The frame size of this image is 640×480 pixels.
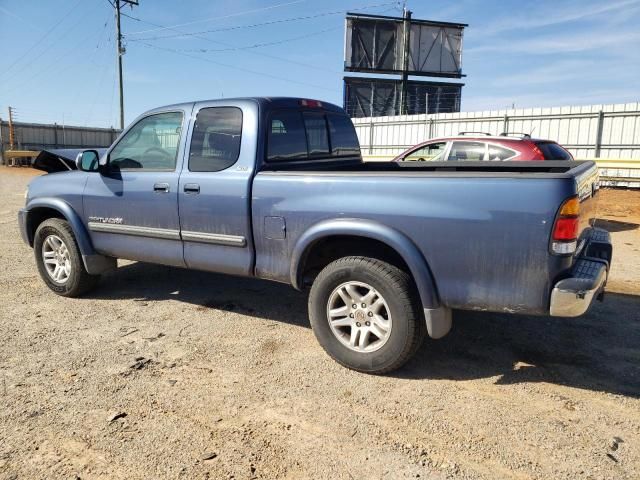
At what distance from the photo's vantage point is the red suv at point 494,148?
8.21m

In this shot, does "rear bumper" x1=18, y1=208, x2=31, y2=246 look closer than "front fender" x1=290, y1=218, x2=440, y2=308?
No

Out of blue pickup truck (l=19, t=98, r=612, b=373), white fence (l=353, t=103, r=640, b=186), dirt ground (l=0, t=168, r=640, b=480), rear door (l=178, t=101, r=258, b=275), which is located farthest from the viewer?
white fence (l=353, t=103, r=640, b=186)

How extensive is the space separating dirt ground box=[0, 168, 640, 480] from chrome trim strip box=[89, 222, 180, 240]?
76 centimetres

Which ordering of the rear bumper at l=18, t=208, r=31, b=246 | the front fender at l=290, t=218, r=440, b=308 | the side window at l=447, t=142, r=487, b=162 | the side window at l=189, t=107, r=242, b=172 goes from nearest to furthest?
1. the front fender at l=290, t=218, r=440, b=308
2. the side window at l=189, t=107, r=242, b=172
3. the rear bumper at l=18, t=208, r=31, b=246
4. the side window at l=447, t=142, r=487, b=162

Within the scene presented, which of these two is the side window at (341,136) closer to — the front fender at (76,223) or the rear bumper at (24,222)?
the front fender at (76,223)

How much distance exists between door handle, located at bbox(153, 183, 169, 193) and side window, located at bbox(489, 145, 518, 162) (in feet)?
19.3

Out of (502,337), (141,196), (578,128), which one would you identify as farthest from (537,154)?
(578,128)

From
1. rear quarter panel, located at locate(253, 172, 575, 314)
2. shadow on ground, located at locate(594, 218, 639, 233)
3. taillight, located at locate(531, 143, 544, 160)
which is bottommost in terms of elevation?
shadow on ground, located at locate(594, 218, 639, 233)

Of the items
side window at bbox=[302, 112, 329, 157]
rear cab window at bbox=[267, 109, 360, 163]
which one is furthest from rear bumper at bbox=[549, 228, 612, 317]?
side window at bbox=[302, 112, 329, 157]

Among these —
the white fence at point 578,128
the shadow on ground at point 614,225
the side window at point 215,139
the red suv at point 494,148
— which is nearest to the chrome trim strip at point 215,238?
the side window at point 215,139

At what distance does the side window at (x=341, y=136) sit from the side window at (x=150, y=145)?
1.43 meters

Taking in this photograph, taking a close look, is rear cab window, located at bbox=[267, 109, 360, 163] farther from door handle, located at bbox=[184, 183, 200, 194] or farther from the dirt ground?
the dirt ground

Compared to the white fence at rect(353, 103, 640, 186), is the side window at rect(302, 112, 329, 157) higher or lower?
lower

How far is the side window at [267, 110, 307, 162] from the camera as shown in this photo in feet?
13.9
